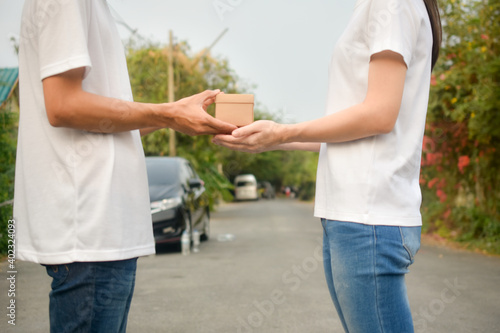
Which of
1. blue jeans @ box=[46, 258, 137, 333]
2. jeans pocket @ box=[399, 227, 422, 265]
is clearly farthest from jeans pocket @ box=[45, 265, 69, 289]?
jeans pocket @ box=[399, 227, 422, 265]

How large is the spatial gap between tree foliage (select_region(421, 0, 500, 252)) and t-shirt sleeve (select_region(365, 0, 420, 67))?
25.7 ft

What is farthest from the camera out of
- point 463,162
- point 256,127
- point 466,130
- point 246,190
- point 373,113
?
point 246,190

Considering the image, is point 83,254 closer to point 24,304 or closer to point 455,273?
point 24,304

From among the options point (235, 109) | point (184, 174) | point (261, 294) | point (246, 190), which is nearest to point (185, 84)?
point (184, 174)

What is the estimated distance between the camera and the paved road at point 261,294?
4500 millimetres

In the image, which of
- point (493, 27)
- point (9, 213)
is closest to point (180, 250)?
point (9, 213)

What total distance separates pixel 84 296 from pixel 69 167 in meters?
0.35

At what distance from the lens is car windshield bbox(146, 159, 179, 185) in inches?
385

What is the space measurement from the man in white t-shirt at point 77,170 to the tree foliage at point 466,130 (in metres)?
8.33

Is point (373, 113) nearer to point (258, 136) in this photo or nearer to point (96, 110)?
point (258, 136)

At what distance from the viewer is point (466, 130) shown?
1089cm

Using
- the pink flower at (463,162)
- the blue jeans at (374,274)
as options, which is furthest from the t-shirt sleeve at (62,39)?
the pink flower at (463,162)

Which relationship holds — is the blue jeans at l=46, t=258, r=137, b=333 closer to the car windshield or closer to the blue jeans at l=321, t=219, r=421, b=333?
the blue jeans at l=321, t=219, r=421, b=333

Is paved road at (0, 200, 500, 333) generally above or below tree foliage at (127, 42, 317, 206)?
below
